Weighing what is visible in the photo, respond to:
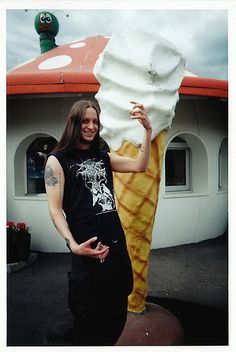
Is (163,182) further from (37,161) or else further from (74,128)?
(74,128)

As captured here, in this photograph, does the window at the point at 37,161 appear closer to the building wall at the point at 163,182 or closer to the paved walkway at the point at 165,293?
the building wall at the point at 163,182

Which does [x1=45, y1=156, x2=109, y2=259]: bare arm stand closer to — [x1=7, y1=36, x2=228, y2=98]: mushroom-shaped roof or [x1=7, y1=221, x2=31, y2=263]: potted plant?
[x1=7, y1=36, x2=228, y2=98]: mushroom-shaped roof

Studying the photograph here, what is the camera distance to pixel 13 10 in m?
2.15

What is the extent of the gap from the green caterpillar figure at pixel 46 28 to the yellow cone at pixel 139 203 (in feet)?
5.65

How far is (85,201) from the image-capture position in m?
1.53

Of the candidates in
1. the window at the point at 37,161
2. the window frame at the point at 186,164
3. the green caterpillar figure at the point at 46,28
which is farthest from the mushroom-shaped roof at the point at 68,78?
the window frame at the point at 186,164

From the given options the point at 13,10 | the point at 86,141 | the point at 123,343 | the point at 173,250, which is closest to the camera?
the point at 86,141

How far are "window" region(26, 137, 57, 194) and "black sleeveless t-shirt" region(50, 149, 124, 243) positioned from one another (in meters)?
2.63

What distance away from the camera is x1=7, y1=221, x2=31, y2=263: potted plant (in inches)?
139

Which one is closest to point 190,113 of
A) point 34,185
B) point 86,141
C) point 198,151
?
point 198,151

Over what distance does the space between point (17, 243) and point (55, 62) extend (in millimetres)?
2265

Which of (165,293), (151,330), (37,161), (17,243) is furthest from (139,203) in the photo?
(37,161)

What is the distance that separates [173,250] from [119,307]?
104 inches
